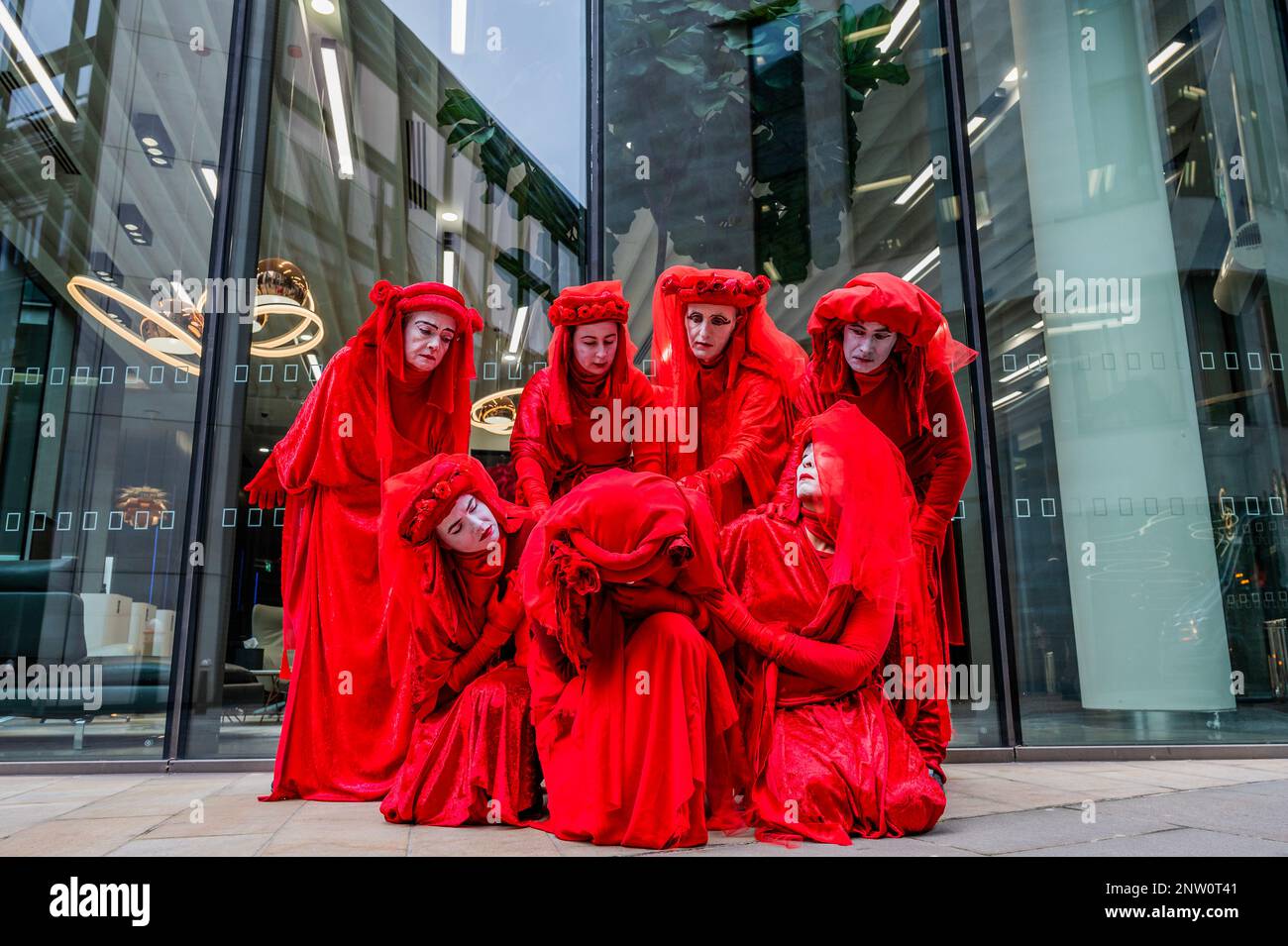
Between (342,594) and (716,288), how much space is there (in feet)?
6.27

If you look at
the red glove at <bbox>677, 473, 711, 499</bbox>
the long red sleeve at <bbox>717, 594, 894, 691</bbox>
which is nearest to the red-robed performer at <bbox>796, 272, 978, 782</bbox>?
the long red sleeve at <bbox>717, 594, 894, 691</bbox>

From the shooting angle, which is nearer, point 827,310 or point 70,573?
point 827,310

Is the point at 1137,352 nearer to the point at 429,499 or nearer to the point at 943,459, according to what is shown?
the point at 943,459

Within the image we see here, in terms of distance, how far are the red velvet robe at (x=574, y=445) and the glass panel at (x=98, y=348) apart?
108 inches

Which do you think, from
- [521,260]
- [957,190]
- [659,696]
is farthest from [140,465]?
[957,190]

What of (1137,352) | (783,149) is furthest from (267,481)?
(1137,352)

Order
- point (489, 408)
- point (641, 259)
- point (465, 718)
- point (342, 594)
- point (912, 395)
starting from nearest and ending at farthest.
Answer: point (465, 718) < point (912, 395) < point (342, 594) < point (489, 408) < point (641, 259)

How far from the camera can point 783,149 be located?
228 inches

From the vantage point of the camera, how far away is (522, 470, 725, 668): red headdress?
241 cm

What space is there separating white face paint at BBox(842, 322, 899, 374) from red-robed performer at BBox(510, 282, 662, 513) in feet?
2.62

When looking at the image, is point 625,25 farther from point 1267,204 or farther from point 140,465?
point 1267,204

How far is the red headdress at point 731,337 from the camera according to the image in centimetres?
337

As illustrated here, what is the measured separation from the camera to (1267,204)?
6.14 meters
